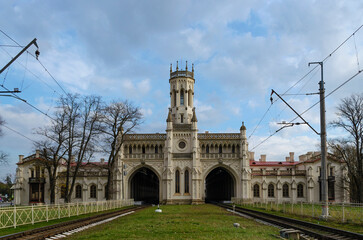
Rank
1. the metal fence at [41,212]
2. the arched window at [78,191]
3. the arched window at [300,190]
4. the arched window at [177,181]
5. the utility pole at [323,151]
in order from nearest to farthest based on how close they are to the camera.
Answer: the metal fence at [41,212]
the utility pole at [323,151]
the arched window at [177,181]
the arched window at [300,190]
the arched window at [78,191]

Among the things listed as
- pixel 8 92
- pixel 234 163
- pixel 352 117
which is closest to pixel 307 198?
pixel 234 163

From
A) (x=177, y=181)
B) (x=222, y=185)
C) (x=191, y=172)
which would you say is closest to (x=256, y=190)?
(x=191, y=172)

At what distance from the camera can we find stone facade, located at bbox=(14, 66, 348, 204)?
206ft

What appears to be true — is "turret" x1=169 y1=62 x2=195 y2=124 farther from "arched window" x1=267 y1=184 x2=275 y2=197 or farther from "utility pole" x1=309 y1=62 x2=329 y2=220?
"utility pole" x1=309 y1=62 x2=329 y2=220

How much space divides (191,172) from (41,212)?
38.9 m

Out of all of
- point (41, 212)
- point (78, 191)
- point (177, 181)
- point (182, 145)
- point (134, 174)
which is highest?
point (182, 145)

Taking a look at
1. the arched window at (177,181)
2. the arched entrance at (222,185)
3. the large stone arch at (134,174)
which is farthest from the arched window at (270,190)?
the large stone arch at (134,174)

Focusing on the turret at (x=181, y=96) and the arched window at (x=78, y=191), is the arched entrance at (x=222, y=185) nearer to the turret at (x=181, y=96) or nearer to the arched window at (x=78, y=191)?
the turret at (x=181, y=96)

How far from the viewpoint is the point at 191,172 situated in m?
63.0

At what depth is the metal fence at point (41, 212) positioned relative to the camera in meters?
21.0

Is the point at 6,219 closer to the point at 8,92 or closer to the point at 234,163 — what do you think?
the point at 8,92

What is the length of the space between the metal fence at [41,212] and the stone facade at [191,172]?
21.2 meters

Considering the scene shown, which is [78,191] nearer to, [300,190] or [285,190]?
[285,190]

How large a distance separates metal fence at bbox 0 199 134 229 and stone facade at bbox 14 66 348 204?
69.6 feet
